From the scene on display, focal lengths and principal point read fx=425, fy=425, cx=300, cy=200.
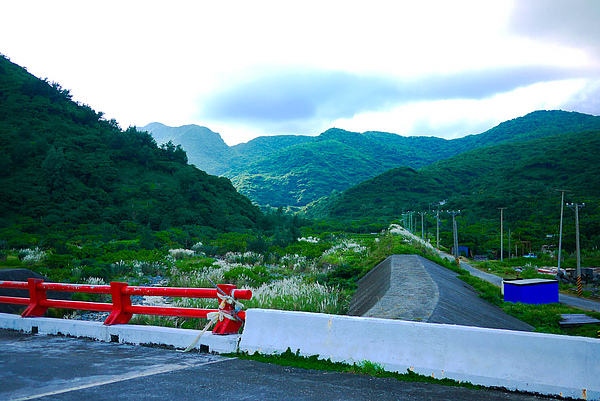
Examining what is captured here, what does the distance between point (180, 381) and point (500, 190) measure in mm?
140285

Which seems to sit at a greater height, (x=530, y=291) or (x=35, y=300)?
(x=35, y=300)

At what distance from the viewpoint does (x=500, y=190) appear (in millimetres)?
130250

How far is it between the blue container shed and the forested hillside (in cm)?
4255

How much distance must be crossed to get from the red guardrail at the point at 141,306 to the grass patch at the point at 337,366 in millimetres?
A: 650

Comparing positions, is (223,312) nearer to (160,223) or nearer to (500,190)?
(160,223)

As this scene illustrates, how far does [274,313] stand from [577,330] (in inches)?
742

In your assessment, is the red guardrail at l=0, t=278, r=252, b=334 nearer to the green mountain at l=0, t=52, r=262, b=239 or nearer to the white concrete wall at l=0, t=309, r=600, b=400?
the white concrete wall at l=0, t=309, r=600, b=400

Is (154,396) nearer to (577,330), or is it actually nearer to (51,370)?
(51,370)

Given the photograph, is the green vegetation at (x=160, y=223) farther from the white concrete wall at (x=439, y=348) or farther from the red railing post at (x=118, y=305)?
the white concrete wall at (x=439, y=348)

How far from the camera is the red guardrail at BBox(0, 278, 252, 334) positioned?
6.62m

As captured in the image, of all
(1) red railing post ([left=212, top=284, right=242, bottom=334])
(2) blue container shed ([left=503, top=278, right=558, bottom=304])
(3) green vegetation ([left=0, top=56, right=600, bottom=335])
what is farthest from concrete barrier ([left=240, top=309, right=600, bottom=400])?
(2) blue container shed ([left=503, top=278, right=558, bottom=304])

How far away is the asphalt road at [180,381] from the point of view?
14.6 feet

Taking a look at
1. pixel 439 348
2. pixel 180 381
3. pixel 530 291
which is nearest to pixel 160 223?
pixel 530 291

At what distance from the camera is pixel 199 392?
179 inches
